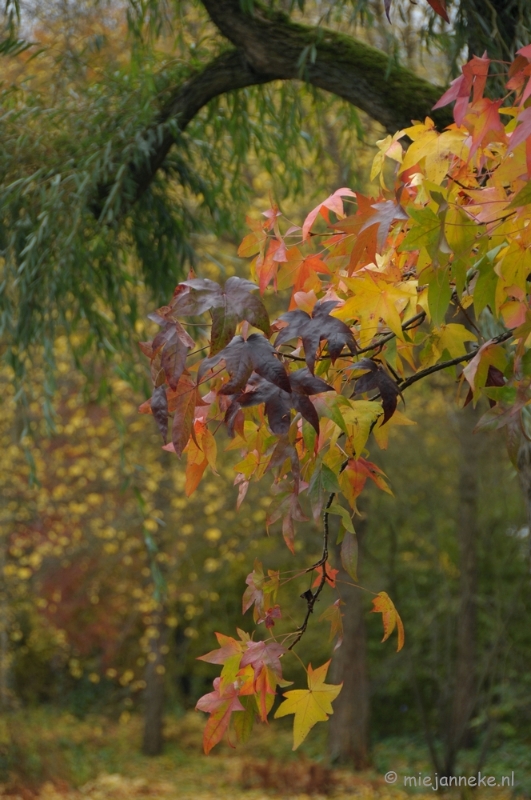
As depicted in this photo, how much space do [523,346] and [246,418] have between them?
424 mm

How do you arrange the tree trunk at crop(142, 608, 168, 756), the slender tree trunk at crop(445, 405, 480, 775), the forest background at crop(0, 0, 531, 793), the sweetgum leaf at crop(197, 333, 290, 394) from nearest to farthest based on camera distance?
the sweetgum leaf at crop(197, 333, 290, 394) < the forest background at crop(0, 0, 531, 793) < the slender tree trunk at crop(445, 405, 480, 775) < the tree trunk at crop(142, 608, 168, 756)

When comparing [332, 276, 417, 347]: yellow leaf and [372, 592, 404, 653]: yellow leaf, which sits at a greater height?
[332, 276, 417, 347]: yellow leaf

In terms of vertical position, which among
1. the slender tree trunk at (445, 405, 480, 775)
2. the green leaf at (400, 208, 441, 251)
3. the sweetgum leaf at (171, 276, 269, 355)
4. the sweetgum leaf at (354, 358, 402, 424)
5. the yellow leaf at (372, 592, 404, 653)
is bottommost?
the slender tree trunk at (445, 405, 480, 775)

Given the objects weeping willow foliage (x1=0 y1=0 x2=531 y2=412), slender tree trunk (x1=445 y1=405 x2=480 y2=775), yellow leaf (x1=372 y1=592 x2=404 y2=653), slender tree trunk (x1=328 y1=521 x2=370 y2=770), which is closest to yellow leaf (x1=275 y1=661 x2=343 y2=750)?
yellow leaf (x1=372 y1=592 x2=404 y2=653)

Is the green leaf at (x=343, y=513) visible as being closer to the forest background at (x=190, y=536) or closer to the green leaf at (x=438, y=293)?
the green leaf at (x=438, y=293)

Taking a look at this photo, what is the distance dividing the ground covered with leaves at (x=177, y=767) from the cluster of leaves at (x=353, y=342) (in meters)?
5.81

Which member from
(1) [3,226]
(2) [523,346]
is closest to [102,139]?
(1) [3,226]

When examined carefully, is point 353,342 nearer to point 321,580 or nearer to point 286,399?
point 286,399

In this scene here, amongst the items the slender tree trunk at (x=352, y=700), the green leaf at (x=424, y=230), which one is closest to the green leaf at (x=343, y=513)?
the green leaf at (x=424, y=230)

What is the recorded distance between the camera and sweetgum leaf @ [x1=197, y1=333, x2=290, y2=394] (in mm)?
905

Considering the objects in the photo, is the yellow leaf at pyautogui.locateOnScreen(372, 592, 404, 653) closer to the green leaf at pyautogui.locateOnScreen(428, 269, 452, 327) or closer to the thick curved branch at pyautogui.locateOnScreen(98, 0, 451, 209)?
the green leaf at pyautogui.locateOnScreen(428, 269, 452, 327)

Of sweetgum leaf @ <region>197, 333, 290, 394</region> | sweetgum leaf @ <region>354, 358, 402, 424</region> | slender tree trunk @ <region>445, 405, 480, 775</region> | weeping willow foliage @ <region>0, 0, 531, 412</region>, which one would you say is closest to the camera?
sweetgum leaf @ <region>197, 333, 290, 394</region>

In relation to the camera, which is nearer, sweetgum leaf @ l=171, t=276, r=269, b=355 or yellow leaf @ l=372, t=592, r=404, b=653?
sweetgum leaf @ l=171, t=276, r=269, b=355

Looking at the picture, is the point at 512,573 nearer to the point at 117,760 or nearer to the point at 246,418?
the point at 117,760
